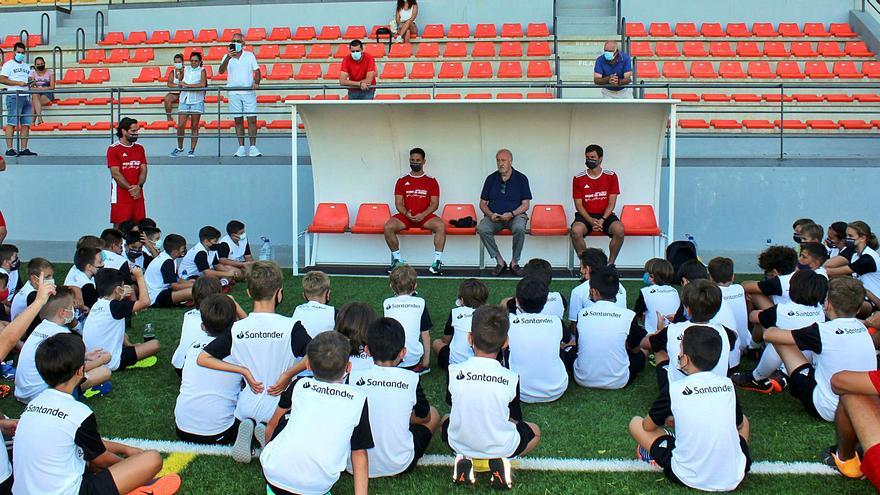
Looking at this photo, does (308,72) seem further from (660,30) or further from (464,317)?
(464,317)

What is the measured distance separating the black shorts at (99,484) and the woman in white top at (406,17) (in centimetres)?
1485

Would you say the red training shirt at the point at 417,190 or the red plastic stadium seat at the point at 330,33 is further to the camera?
the red plastic stadium seat at the point at 330,33

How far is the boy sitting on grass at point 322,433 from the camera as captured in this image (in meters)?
3.44

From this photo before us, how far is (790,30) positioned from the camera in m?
16.8

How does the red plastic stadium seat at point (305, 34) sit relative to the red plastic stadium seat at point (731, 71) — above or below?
above

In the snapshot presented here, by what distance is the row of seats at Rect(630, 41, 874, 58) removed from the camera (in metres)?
15.9

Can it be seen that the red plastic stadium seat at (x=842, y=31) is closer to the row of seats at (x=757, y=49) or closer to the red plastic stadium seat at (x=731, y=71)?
the row of seats at (x=757, y=49)

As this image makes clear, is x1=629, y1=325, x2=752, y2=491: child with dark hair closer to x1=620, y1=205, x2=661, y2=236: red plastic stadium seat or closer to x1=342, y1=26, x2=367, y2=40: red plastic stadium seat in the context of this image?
x1=620, y1=205, x2=661, y2=236: red plastic stadium seat

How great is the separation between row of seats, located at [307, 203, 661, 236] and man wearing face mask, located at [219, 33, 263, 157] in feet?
8.12

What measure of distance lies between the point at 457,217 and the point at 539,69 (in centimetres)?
616

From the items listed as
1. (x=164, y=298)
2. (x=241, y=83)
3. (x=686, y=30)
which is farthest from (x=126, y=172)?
(x=686, y=30)

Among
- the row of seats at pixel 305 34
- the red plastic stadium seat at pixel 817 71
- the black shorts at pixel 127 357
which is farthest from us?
the row of seats at pixel 305 34

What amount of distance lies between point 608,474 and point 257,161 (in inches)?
354

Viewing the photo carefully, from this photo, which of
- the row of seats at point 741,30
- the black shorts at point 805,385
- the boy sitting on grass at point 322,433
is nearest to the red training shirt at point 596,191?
the black shorts at point 805,385
